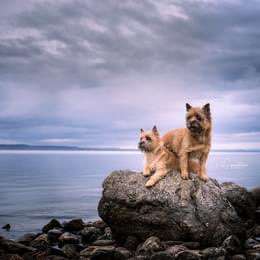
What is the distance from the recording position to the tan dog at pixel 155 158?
1850 cm

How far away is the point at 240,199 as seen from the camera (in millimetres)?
23703

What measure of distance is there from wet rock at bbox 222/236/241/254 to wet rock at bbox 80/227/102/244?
645 centimetres

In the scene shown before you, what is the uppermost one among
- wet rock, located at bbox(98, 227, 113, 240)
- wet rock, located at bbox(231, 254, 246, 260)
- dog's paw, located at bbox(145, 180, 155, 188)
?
dog's paw, located at bbox(145, 180, 155, 188)

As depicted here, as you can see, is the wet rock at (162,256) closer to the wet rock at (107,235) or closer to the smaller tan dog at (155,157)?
the smaller tan dog at (155,157)

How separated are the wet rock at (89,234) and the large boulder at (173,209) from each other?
288 cm

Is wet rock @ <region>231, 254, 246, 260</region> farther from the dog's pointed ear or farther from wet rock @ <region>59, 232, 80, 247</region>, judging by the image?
wet rock @ <region>59, 232, 80, 247</region>

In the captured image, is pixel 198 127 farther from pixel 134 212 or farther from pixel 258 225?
pixel 258 225

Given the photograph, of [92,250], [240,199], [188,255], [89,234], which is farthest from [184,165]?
[89,234]

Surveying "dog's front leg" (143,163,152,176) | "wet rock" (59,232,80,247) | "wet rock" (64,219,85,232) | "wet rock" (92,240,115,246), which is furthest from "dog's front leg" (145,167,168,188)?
"wet rock" (64,219,85,232)

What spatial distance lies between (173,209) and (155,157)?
6.39 feet

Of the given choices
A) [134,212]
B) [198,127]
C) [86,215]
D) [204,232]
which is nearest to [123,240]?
[134,212]

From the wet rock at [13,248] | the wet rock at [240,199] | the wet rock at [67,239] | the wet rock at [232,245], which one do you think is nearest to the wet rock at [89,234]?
the wet rock at [67,239]

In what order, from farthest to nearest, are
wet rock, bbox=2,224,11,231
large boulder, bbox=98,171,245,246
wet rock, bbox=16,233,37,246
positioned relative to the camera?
wet rock, bbox=2,224,11,231
wet rock, bbox=16,233,37,246
large boulder, bbox=98,171,245,246

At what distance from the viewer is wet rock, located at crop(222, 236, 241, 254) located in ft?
59.0
